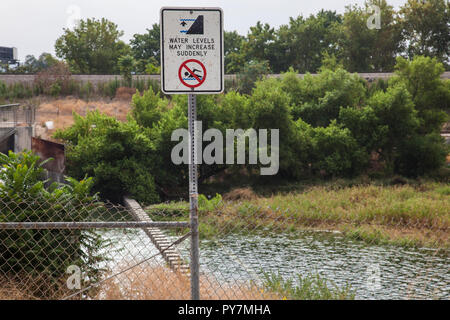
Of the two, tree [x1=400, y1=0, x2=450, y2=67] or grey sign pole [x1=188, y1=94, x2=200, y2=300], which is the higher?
tree [x1=400, y1=0, x2=450, y2=67]

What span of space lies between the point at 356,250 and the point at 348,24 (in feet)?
107

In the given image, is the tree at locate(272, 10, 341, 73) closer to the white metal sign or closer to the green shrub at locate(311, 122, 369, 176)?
the green shrub at locate(311, 122, 369, 176)

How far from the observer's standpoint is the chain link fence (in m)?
5.19

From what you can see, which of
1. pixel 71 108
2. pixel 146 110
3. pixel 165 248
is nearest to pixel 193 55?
pixel 165 248

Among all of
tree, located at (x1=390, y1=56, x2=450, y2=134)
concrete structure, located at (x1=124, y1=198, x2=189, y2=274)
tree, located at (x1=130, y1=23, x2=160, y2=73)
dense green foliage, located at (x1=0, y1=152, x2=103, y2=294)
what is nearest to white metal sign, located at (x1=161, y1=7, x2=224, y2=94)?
dense green foliage, located at (x1=0, y1=152, x2=103, y2=294)

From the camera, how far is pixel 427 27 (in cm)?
4272

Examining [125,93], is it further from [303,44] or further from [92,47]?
[303,44]

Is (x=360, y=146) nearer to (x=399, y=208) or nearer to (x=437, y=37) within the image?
(x=399, y=208)

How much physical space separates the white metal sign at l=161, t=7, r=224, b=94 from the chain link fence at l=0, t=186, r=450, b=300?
1085mm

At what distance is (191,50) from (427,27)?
141 ft

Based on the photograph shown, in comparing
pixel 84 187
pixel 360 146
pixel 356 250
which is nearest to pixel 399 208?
pixel 356 250

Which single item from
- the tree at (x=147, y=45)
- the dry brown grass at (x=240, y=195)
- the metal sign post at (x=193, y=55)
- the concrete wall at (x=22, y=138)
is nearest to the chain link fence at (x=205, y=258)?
the metal sign post at (x=193, y=55)

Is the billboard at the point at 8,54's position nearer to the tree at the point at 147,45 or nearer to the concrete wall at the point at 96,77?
the tree at the point at 147,45

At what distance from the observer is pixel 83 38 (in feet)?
146
